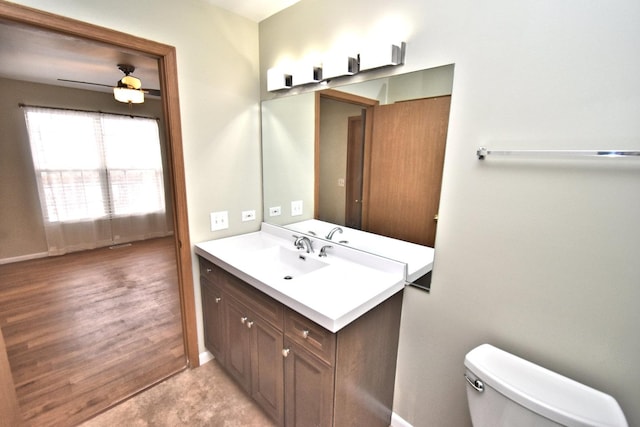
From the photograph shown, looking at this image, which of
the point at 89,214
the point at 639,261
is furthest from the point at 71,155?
the point at 639,261

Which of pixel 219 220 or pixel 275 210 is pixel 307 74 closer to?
pixel 275 210

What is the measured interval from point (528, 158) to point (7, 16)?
2296 mm

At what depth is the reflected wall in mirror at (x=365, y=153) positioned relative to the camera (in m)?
1.35

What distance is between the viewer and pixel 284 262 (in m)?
1.96

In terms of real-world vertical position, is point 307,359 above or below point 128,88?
below

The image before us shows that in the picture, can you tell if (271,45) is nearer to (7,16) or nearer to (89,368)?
(7,16)

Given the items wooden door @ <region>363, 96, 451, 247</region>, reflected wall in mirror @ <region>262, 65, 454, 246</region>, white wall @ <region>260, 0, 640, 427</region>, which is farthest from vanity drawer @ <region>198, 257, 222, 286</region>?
white wall @ <region>260, 0, 640, 427</region>

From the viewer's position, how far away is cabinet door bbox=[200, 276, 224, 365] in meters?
1.91

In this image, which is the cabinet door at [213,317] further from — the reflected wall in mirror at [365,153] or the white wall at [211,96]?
the reflected wall in mirror at [365,153]

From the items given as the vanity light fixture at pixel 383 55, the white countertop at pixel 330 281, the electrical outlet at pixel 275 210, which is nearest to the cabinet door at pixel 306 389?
the white countertop at pixel 330 281

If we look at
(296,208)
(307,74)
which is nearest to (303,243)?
(296,208)

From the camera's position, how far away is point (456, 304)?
132cm

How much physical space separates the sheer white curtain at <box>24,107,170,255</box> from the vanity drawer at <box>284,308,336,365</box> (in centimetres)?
483

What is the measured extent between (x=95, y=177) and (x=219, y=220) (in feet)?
12.5
